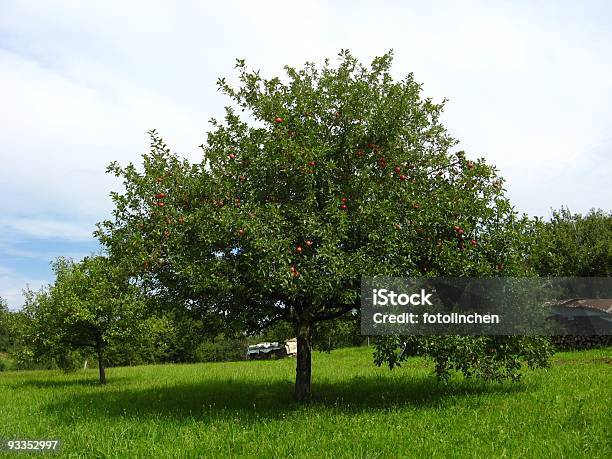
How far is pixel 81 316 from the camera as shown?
→ 80.1 ft

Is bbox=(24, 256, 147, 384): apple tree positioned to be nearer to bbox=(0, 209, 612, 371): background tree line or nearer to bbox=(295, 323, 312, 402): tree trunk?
bbox=(0, 209, 612, 371): background tree line

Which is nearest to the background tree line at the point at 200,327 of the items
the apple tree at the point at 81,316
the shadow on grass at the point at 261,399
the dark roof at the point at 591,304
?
the apple tree at the point at 81,316

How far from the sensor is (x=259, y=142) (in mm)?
14719

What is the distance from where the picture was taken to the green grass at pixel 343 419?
1043cm

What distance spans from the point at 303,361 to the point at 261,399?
8.57 feet

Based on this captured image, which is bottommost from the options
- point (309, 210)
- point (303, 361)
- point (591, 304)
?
point (303, 361)

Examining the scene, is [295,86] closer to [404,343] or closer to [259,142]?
[259,142]

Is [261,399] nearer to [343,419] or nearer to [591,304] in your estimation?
[343,419]

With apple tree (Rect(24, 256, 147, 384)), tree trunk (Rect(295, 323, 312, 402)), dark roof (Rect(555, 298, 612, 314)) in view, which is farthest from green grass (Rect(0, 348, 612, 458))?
dark roof (Rect(555, 298, 612, 314))

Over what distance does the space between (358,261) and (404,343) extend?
2532mm

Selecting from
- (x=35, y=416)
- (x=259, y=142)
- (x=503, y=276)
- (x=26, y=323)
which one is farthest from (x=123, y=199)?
(x=26, y=323)

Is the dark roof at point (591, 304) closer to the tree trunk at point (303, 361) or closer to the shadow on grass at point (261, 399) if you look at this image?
the shadow on grass at point (261, 399)

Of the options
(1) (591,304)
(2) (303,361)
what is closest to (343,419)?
(2) (303,361)

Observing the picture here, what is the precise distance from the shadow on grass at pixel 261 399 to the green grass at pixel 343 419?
1.6 inches
